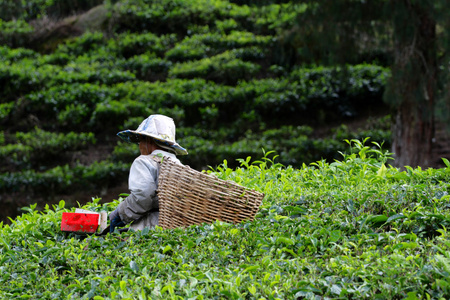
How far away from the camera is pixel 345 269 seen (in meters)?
2.80

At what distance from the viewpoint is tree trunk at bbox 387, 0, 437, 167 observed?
27.0 ft

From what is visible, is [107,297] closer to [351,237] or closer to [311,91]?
[351,237]

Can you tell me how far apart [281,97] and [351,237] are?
28.9ft

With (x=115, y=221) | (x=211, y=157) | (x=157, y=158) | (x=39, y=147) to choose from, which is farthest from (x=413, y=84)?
(x=39, y=147)

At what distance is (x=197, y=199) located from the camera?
12.3 feet

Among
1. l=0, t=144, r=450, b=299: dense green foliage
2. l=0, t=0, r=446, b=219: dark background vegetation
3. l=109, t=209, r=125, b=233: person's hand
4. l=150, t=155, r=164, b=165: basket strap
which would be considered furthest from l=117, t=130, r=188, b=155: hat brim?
l=0, t=0, r=446, b=219: dark background vegetation

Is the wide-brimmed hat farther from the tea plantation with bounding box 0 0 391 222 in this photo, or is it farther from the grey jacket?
the tea plantation with bounding box 0 0 391 222

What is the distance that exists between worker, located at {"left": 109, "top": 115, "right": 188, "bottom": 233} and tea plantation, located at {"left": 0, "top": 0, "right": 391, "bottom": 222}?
5.75 meters

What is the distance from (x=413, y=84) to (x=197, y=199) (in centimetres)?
562

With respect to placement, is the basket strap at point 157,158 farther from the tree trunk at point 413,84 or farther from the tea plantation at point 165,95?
the tea plantation at point 165,95

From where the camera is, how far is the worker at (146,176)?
391 centimetres

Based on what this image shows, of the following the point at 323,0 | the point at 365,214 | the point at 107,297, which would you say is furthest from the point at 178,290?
the point at 323,0

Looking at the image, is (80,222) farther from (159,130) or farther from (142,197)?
(159,130)

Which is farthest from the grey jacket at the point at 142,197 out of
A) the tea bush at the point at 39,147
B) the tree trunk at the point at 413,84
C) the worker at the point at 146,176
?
the tea bush at the point at 39,147
